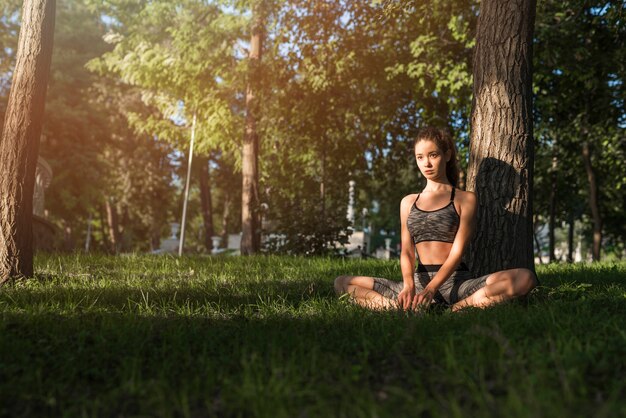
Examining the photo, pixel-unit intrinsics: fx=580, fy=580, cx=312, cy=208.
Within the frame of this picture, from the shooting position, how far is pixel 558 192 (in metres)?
26.5

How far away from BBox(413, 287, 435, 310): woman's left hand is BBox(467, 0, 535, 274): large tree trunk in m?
1.33

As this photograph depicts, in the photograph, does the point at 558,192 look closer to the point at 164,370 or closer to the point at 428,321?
the point at 428,321

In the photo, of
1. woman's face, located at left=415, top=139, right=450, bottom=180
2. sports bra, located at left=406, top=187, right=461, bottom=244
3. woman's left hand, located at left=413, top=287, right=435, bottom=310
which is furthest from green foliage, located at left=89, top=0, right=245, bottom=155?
woman's left hand, located at left=413, top=287, right=435, bottom=310

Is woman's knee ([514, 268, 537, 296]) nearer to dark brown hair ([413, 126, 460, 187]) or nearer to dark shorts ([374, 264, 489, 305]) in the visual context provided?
dark shorts ([374, 264, 489, 305])

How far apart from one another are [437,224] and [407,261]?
0.44 m

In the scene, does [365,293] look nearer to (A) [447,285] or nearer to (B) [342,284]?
(B) [342,284]

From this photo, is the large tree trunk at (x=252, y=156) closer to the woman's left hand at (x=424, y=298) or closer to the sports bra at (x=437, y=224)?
the sports bra at (x=437, y=224)

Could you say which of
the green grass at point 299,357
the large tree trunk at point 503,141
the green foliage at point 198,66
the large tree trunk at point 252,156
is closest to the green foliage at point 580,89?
the large tree trunk at point 503,141

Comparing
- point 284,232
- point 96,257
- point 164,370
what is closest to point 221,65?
point 284,232

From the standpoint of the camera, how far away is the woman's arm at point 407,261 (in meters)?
4.97

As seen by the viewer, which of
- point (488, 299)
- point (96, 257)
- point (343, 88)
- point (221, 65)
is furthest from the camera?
point (221, 65)

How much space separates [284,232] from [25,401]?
1093 cm

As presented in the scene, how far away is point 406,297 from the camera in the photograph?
4.96m

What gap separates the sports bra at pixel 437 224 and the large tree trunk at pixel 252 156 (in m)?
11.1
